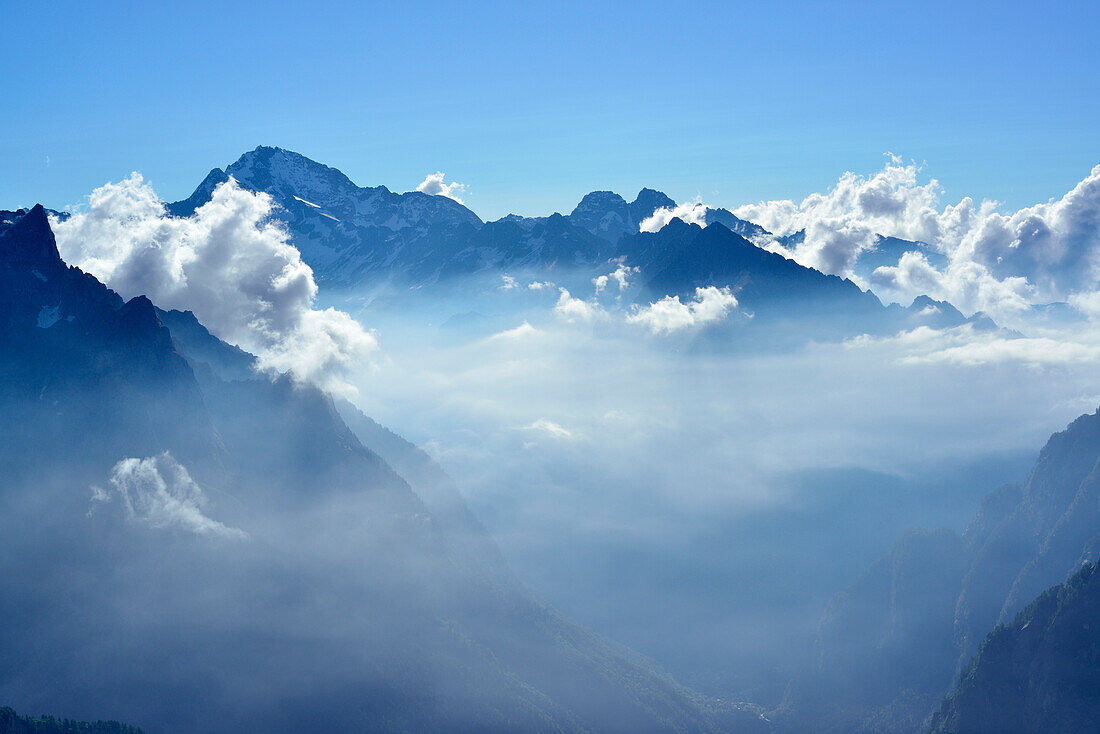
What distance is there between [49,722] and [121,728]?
1659 cm

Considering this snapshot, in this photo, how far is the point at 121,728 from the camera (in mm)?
196250

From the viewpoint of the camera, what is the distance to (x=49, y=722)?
186m
